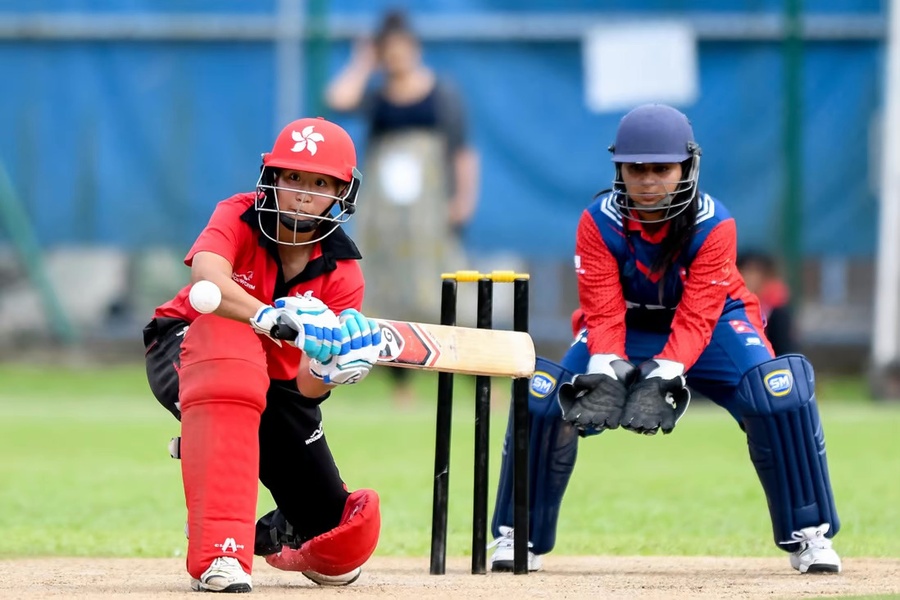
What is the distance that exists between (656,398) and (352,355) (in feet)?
3.92

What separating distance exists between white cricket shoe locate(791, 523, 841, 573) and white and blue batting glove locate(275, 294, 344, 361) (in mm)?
1935

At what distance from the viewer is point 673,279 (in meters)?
6.25

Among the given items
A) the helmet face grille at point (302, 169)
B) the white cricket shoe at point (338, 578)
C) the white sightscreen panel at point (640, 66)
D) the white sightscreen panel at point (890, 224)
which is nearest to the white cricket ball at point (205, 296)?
the helmet face grille at point (302, 169)

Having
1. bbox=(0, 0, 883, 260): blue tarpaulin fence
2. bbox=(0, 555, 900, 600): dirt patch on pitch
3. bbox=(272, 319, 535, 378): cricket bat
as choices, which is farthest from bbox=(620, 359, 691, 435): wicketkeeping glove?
bbox=(0, 0, 883, 260): blue tarpaulin fence

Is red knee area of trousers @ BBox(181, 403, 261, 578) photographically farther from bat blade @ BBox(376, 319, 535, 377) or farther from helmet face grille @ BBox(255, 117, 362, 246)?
helmet face grille @ BBox(255, 117, 362, 246)

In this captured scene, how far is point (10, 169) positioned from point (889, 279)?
7786mm

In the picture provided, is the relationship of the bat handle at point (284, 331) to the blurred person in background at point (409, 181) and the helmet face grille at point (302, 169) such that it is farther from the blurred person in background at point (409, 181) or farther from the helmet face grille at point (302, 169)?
the blurred person in background at point (409, 181)

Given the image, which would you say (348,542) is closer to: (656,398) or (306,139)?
(656,398)

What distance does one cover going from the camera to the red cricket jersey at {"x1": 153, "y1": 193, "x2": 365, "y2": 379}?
5613 millimetres

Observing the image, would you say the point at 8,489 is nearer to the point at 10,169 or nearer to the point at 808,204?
the point at 10,169

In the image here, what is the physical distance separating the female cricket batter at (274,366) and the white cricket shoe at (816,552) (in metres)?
1.54

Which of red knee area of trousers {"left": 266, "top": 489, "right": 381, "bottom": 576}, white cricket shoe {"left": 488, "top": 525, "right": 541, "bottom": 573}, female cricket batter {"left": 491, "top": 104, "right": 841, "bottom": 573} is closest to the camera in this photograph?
red knee area of trousers {"left": 266, "top": 489, "right": 381, "bottom": 576}

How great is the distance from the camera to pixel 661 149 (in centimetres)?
605

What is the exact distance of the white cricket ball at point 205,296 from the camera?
5141 millimetres
